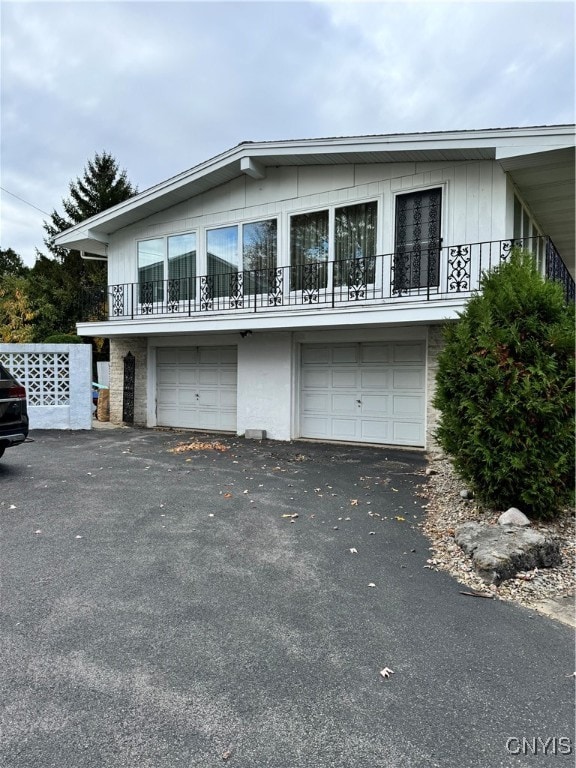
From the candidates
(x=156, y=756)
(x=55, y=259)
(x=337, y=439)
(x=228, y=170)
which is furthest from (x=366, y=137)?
(x=55, y=259)

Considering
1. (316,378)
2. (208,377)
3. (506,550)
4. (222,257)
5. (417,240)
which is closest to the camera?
(506,550)

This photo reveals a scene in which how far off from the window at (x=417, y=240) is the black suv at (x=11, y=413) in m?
6.89

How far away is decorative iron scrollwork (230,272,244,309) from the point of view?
35.7ft

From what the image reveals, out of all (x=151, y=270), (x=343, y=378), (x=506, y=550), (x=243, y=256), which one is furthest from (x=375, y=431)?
(x=151, y=270)

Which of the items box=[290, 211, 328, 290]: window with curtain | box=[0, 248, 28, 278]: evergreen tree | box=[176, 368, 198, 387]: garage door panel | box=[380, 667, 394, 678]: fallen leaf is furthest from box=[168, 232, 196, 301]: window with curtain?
box=[0, 248, 28, 278]: evergreen tree

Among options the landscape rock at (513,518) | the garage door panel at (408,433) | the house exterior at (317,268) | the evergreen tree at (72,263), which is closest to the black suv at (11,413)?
the house exterior at (317,268)

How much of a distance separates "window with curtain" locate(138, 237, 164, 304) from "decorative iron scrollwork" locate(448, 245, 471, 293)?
7.34 m

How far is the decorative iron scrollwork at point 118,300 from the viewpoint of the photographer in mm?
12680

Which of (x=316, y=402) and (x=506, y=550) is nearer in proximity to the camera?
(x=506, y=550)

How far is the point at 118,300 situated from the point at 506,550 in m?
11.6

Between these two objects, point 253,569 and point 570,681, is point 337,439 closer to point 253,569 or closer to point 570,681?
point 253,569

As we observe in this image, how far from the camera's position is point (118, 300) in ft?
41.7

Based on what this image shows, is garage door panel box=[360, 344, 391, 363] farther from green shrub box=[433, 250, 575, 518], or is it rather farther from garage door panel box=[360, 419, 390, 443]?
green shrub box=[433, 250, 575, 518]

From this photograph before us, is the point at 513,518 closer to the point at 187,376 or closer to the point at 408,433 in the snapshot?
the point at 408,433
